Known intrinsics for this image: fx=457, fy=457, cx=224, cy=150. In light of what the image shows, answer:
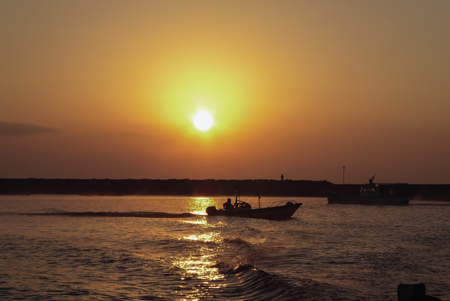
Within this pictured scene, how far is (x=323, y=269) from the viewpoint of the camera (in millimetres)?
18844

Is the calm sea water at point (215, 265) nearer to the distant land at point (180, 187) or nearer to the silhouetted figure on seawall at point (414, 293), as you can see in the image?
the silhouetted figure on seawall at point (414, 293)

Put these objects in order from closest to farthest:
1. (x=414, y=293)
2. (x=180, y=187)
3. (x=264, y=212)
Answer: (x=414, y=293) → (x=264, y=212) → (x=180, y=187)

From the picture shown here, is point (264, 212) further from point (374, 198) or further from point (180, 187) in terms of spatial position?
point (180, 187)

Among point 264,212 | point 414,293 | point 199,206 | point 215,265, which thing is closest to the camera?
point 414,293

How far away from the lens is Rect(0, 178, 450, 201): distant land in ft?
427

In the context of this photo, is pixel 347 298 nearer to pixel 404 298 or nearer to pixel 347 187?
pixel 404 298

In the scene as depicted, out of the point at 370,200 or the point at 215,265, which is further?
the point at 370,200

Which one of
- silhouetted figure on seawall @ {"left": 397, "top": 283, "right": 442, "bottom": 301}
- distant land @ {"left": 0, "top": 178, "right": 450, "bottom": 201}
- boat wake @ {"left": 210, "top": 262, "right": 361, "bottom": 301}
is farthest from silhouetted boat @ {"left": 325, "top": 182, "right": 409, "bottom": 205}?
silhouetted figure on seawall @ {"left": 397, "top": 283, "right": 442, "bottom": 301}

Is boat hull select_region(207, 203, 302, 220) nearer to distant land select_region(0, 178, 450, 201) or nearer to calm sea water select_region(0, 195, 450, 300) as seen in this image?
calm sea water select_region(0, 195, 450, 300)


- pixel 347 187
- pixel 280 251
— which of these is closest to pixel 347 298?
pixel 280 251

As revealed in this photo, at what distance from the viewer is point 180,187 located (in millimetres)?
143500

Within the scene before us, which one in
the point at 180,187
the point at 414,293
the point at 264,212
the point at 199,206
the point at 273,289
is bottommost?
the point at 273,289

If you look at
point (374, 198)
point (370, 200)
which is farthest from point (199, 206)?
point (374, 198)

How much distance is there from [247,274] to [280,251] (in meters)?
7.55
